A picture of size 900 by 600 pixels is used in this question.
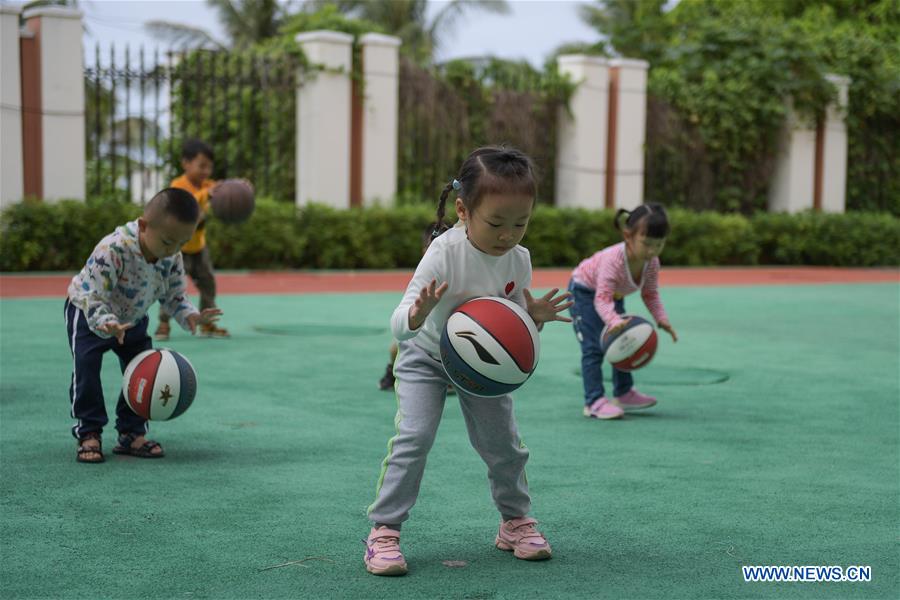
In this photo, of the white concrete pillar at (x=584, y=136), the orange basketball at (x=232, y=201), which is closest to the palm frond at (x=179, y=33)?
the white concrete pillar at (x=584, y=136)

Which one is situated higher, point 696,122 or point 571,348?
point 696,122

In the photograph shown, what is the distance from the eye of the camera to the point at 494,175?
366 cm

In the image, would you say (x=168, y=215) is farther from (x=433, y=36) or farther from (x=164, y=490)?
(x=433, y=36)

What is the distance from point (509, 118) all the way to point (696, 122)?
4.72 meters

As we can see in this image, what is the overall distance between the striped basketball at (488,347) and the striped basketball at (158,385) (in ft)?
5.98

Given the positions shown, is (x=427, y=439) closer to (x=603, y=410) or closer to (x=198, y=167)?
(x=603, y=410)

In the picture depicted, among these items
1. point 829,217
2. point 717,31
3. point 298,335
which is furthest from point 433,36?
point 298,335

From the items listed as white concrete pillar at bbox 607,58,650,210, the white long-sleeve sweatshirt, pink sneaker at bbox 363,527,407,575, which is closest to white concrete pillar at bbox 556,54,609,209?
white concrete pillar at bbox 607,58,650,210

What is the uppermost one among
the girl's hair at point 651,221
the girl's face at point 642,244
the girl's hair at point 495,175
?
the girl's hair at point 495,175

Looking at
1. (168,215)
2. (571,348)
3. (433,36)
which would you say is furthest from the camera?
(433,36)

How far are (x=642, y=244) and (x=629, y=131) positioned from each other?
17.2 metres

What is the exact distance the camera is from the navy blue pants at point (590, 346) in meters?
6.48

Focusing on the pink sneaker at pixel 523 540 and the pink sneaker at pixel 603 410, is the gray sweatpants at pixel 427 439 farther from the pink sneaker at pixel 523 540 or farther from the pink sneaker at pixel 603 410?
the pink sneaker at pixel 603 410

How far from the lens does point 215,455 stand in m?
5.26
